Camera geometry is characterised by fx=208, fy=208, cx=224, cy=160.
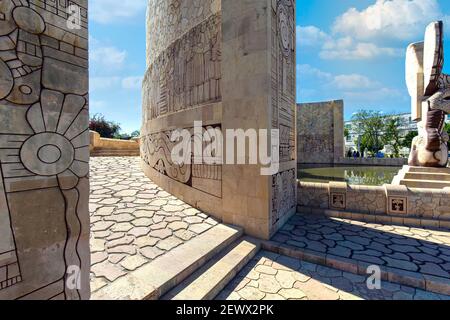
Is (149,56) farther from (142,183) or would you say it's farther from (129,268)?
(129,268)

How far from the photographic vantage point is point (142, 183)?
6.08 metres

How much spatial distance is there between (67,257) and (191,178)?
3189mm

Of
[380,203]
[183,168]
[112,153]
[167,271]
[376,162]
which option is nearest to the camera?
[167,271]

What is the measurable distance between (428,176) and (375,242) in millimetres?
3633

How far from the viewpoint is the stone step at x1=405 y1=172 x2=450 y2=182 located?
5.38 m

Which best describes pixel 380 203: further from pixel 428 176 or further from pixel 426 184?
pixel 428 176

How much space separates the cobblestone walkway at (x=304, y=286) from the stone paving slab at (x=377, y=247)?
0.13m

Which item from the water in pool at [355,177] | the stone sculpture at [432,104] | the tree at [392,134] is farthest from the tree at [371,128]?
the stone sculpture at [432,104]

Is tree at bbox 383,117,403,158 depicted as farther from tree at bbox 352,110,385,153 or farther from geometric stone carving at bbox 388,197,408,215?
→ geometric stone carving at bbox 388,197,408,215

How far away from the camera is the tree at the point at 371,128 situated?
2881 centimetres

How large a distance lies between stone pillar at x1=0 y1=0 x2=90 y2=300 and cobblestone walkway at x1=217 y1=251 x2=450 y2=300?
5.61ft

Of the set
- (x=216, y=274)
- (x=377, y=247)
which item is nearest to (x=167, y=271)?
(x=216, y=274)

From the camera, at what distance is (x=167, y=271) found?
7.83 feet

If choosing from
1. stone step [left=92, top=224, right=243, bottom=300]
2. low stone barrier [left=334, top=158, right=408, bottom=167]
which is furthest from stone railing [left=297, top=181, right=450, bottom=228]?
low stone barrier [left=334, top=158, right=408, bottom=167]
